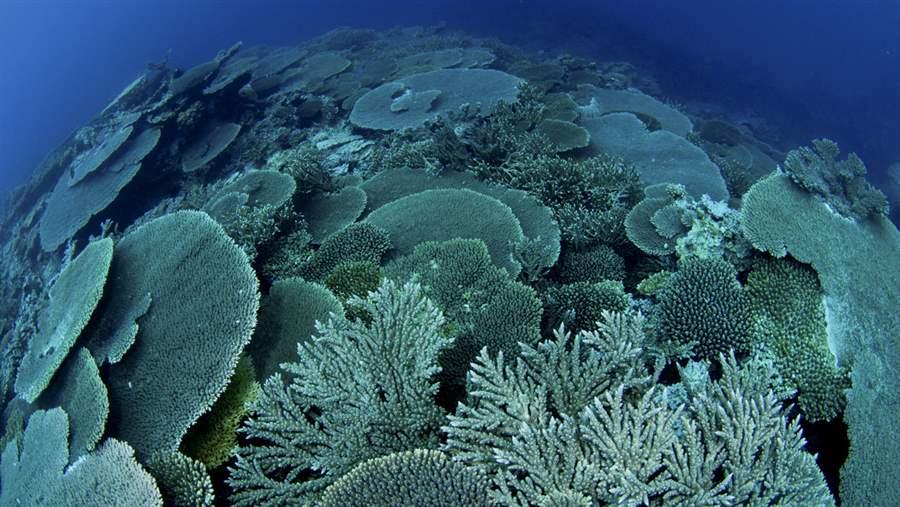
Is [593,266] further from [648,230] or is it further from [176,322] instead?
[176,322]

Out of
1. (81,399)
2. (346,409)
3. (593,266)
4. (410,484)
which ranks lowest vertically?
(593,266)

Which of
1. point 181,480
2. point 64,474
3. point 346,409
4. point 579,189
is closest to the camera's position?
point 346,409

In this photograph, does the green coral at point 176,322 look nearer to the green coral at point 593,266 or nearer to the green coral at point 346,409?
the green coral at point 346,409

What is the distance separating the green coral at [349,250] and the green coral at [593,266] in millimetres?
1787

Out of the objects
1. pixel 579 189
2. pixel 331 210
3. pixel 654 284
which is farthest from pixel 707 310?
pixel 331 210

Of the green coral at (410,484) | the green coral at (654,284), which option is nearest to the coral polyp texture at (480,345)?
the green coral at (410,484)

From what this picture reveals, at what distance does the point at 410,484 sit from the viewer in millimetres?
2125

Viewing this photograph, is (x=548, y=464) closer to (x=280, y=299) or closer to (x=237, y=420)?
(x=237, y=420)

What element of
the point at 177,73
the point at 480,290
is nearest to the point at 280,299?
the point at 480,290

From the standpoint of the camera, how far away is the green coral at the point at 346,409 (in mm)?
2475

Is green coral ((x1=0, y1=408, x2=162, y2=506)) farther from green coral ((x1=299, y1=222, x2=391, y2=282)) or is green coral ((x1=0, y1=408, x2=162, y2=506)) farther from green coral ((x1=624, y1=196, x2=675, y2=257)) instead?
green coral ((x1=624, y1=196, x2=675, y2=257))

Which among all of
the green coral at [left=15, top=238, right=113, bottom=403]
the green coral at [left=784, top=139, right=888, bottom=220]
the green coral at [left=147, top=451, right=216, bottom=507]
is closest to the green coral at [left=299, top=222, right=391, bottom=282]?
the green coral at [left=15, top=238, right=113, bottom=403]

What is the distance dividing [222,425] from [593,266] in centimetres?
340

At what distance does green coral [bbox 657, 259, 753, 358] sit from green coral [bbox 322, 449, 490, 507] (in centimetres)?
205
